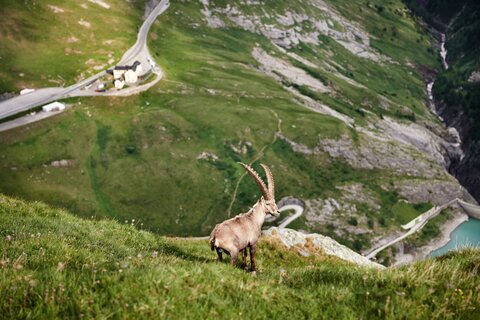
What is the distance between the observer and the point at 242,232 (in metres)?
17.0

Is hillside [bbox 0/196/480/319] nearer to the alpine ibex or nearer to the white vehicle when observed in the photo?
the alpine ibex

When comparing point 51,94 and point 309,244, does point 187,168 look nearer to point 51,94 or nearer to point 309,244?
point 51,94

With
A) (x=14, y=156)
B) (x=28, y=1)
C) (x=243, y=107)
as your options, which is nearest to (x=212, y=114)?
(x=243, y=107)

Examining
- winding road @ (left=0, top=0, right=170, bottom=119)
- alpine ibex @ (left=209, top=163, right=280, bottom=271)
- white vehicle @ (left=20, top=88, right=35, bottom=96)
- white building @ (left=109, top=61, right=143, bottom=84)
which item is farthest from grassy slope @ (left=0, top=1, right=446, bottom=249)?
alpine ibex @ (left=209, top=163, right=280, bottom=271)

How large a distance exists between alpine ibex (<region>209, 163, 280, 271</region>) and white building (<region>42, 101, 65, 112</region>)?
5975 inches

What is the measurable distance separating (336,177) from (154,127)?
8819cm

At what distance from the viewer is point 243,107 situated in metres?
198

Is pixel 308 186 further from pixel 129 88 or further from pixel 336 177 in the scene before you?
pixel 129 88

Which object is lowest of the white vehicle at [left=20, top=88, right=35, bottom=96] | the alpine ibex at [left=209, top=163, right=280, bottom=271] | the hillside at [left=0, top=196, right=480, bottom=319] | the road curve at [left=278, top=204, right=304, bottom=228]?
the white vehicle at [left=20, top=88, right=35, bottom=96]

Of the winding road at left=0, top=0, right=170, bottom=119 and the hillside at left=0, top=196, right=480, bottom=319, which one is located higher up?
the hillside at left=0, top=196, right=480, bottom=319

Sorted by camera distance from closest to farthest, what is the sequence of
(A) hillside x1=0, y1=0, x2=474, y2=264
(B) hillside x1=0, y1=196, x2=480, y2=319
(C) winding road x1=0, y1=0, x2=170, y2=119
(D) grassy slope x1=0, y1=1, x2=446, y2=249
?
1. (B) hillside x1=0, y1=196, x2=480, y2=319
2. (D) grassy slope x1=0, y1=1, x2=446, y2=249
3. (A) hillside x1=0, y1=0, x2=474, y2=264
4. (C) winding road x1=0, y1=0, x2=170, y2=119

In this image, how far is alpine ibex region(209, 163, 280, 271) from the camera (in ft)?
52.4

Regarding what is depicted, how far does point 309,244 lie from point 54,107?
469 ft

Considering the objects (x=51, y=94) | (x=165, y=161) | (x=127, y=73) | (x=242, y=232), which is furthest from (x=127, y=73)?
(x=242, y=232)
